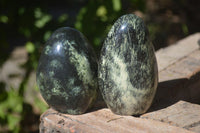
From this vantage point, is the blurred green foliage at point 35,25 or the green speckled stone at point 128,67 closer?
the green speckled stone at point 128,67

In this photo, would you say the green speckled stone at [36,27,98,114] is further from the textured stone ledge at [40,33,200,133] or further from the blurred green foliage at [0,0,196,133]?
the blurred green foliage at [0,0,196,133]

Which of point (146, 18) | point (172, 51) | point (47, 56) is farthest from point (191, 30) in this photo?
point (47, 56)

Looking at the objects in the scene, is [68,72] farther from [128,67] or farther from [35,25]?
[35,25]

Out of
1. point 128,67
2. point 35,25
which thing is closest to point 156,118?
point 128,67

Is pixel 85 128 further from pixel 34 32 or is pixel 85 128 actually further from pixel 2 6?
pixel 2 6

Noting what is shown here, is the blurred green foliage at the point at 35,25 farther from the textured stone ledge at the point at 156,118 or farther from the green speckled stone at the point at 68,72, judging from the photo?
the green speckled stone at the point at 68,72

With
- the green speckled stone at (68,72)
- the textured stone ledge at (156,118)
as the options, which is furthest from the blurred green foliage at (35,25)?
the green speckled stone at (68,72)
